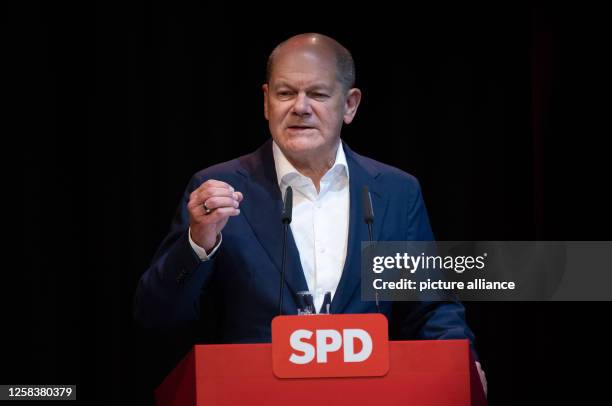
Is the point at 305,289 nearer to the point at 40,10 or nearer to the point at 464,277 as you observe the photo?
the point at 464,277

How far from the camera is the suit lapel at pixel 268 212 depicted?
92.1 inches

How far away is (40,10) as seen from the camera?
297cm

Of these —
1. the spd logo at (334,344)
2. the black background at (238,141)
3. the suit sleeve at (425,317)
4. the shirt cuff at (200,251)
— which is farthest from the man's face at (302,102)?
the spd logo at (334,344)

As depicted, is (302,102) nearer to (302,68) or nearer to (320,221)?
(302,68)

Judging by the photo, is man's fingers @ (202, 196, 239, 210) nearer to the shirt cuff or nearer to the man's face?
the shirt cuff

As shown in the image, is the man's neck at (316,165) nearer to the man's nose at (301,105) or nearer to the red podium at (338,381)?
the man's nose at (301,105)

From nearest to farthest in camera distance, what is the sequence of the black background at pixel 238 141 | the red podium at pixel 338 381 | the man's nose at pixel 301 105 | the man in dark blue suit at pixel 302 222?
the red podium at pixel 338 381 → the man in dark blue suit at pixel 302 222 → the man's nose at pixel 301 105 → the black background at pixel 238 141

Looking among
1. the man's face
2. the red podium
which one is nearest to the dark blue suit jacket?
the man's face

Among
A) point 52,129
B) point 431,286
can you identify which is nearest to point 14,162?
point 52,129

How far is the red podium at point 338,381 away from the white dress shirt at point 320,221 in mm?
695

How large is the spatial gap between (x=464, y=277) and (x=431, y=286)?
30.4 inches

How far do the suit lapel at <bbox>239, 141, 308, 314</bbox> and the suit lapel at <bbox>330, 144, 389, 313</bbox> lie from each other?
104mm

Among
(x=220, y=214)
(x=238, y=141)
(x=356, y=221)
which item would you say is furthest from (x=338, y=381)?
(x=238, y=141)

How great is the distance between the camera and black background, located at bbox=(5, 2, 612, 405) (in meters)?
2.96
